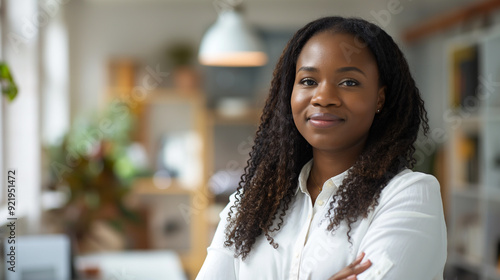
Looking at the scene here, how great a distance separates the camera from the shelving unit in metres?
3.71

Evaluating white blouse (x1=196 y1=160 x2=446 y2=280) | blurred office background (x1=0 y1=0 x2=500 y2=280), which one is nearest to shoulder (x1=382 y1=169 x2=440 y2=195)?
white blouse (x1=196 y1=160 x2=446 y2=280)

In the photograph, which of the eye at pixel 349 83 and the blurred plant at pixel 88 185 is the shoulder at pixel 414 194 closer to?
the eye at pixel 349 83

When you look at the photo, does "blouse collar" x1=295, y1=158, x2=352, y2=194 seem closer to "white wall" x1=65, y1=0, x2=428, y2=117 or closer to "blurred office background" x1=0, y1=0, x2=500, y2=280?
"blurred office background" x1=0, y1=0, x2=500, y2=280

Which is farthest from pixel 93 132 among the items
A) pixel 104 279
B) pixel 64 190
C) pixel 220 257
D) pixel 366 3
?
pixel 220 257

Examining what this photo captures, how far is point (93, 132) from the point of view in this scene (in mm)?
4410

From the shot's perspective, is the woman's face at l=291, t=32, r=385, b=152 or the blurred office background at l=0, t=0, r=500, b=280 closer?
the woman's face at l=291, t=32, r=385, b=152

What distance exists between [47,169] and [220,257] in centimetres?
316

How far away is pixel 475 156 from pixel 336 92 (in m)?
3.40

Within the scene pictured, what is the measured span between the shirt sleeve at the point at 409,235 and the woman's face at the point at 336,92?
113 millimetres

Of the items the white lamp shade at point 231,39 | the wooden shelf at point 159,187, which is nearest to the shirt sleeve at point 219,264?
the white lamp shade at point 231,39

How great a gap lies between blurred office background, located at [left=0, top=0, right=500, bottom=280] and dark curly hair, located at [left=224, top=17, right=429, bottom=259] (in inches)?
67.3

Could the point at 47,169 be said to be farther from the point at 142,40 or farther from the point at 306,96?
the point at 306,96

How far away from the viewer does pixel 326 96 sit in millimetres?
881

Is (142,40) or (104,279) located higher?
(142,40)
